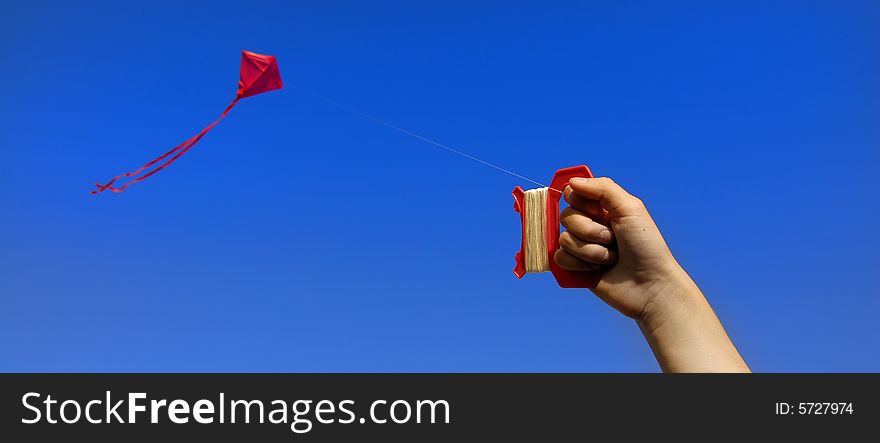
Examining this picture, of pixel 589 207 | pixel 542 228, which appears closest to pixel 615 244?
pixel 589 207

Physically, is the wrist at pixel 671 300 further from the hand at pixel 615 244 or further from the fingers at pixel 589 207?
the fingers at pixel 589 207

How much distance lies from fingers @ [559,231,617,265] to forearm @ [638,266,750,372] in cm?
34

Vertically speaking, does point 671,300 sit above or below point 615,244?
below

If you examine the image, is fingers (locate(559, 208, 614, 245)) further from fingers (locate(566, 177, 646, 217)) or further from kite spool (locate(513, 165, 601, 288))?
kite spool (locate(513, 165, 601, 288))

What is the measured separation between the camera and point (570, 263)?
457 cm

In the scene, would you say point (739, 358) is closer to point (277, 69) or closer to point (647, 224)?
point (647, 224)

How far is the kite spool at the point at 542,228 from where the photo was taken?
15.7 ft

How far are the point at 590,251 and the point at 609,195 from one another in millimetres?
371

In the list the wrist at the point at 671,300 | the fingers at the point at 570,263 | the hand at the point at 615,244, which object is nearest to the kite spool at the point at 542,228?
the fingers at the point at 570,263

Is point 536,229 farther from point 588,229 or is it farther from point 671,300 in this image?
point 671,300

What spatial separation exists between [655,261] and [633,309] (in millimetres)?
326
